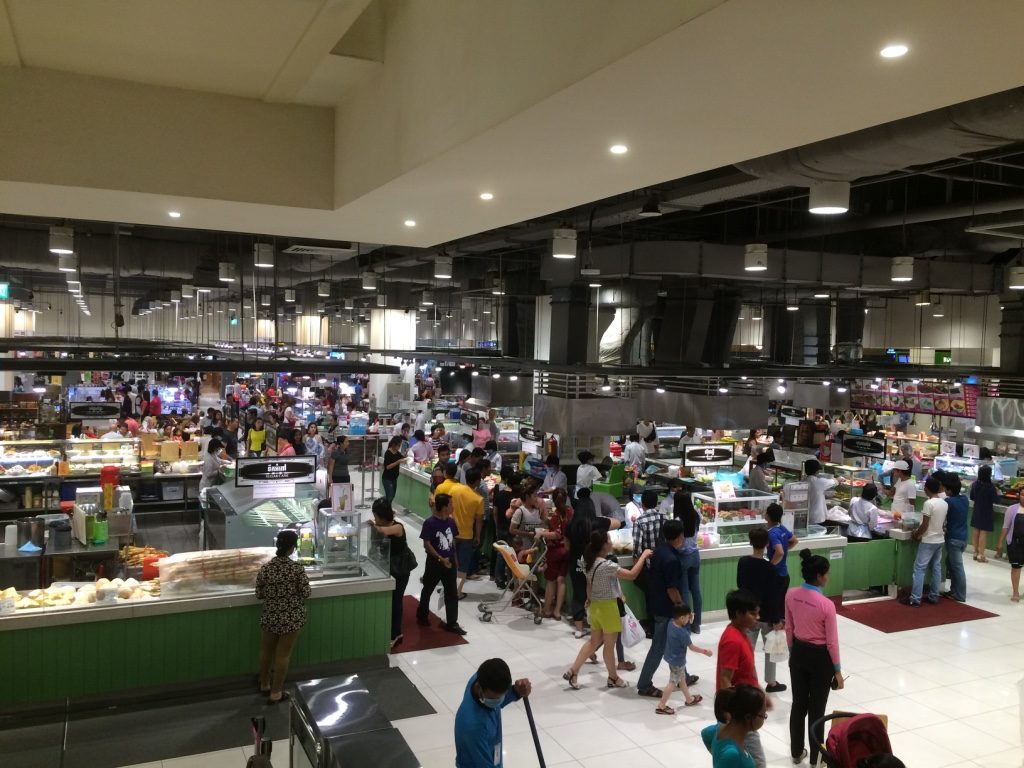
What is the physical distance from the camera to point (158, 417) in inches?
839

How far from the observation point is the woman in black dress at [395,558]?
7961 millimetres

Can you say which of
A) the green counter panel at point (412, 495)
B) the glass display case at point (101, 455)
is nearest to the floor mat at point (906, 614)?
the green counter panel at point (412, 495)

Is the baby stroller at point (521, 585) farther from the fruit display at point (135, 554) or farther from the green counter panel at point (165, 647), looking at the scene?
the fruit display at point (135, 554)

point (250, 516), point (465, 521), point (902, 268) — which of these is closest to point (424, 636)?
point (465, 521)

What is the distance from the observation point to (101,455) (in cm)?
1380

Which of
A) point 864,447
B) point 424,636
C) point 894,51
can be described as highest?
point 894,51

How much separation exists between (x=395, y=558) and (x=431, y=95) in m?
5.70

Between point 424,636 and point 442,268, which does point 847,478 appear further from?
point 424,636

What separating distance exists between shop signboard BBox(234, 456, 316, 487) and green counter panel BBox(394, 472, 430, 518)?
12.7 ft

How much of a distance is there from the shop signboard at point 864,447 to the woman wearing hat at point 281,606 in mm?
13179

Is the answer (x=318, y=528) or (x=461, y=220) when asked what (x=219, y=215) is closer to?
(x=461, y=220)

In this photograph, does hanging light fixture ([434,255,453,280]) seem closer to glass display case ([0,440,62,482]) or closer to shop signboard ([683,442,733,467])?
shop signboard ([683,442,733,467])

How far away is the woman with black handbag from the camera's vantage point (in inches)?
313

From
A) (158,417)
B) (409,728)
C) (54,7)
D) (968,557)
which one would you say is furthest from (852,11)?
(158,417)
